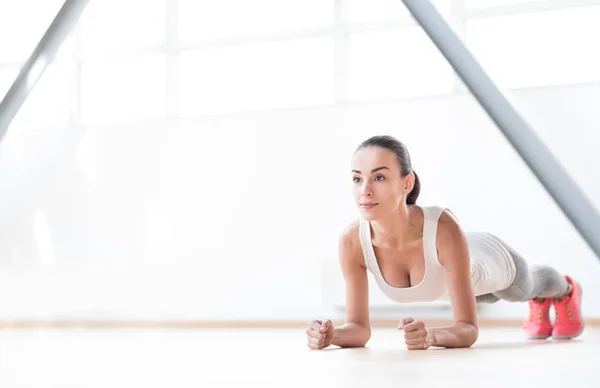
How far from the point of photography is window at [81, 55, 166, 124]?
5.10 meters

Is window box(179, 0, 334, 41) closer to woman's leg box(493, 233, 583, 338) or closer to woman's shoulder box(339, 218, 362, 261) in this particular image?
woman's leg box(493, 233, 583, 338)

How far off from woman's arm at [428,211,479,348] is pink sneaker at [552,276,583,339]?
0.66 m

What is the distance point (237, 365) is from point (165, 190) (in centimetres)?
363

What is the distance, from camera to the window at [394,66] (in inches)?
176

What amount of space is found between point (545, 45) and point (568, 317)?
91.0 inches

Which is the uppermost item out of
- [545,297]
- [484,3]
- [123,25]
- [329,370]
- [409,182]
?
[123,25]

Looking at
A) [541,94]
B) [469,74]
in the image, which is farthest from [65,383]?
[541,94]

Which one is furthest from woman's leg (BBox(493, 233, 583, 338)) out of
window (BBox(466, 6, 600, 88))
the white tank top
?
window (BBox(466, 6, 600, 88))

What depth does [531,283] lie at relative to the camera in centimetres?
220

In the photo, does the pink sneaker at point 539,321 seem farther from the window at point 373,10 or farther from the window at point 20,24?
the window at point 20,24

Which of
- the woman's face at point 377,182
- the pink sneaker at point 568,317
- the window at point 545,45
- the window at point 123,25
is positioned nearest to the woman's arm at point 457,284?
the woman's face at point 377,182

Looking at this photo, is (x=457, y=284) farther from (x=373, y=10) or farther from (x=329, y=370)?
(x=373, y=10)

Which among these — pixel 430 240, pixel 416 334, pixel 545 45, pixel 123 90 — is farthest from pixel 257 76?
pixel 416 334

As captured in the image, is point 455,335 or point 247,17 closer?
point 455,335
